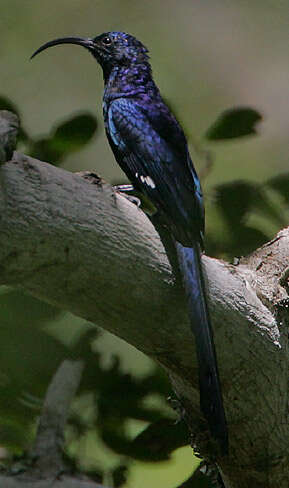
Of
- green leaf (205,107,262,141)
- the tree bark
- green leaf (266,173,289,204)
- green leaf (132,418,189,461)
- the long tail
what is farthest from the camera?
green leaf (266,173,289,204)

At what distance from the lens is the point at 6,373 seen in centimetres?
181

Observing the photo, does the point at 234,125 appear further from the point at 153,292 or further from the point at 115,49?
the point at 153,292

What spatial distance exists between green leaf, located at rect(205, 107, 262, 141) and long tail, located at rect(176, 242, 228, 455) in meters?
0.71

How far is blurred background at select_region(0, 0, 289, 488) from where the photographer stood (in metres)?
1.83

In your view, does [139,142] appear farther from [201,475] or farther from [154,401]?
[201,475]

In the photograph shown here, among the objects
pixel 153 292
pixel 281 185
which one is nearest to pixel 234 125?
pixel 281 185

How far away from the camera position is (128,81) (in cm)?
193

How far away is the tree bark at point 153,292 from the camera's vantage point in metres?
1.14

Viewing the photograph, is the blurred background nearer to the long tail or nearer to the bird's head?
the bird's head

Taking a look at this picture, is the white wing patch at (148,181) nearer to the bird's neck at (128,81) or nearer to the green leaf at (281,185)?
the bird's neck at (128,81)

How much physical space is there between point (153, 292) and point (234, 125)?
817 mm

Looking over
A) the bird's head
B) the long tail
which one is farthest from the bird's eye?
the long tail

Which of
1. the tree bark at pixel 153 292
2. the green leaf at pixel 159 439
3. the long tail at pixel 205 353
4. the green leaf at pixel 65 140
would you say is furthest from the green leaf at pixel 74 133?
the green leaf at pixel 159 439

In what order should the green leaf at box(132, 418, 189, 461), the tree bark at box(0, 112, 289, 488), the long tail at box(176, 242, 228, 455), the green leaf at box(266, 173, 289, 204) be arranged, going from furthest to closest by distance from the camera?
the green leaf at box(266, 173, 289, 204) → the green leaf at box(132, 418, 189, 461) → the long tail at box(176, 242, 228, 455) → the tree bark at box(0, 112, 289, 488)
